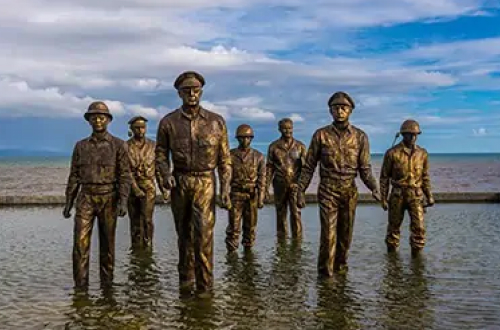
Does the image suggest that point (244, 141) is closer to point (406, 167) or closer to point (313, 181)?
point (406, 167)

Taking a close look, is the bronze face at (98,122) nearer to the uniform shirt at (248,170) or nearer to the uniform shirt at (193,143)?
the uniform shirt at (193,143)

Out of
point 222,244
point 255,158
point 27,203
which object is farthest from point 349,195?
point 27,203

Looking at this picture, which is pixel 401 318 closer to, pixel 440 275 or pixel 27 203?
pixel 440 275

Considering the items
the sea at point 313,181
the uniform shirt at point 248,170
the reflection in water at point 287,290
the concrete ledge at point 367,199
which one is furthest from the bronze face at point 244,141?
the sea at point 313,181

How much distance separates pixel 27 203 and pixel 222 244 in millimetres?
12841

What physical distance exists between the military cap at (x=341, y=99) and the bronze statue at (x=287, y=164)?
4.78 m

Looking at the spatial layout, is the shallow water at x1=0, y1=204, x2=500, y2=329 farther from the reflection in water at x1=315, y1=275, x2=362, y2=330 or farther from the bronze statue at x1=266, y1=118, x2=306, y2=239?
the bronze statue at x1=266, y1=118, x2=306, y2=239

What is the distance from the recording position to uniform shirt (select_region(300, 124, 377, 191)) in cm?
1004

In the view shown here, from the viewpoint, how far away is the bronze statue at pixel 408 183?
12.4 meters

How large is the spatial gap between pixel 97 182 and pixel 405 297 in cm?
448

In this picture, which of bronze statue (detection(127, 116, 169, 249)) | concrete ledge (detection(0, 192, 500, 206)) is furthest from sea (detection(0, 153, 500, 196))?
bronze statue (detection(127, 116, 169, 249))

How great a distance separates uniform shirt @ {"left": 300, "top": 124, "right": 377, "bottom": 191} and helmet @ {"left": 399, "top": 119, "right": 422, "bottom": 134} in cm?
232

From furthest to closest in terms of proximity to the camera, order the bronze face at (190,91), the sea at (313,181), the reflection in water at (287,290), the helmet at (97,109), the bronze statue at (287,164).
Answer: the sea at (313,181)
the bronze statue at (287,164)
the helmet at (97,109)
the bronze face at (190,91)
the reflection in water at (287,290)

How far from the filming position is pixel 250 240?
13492mm
